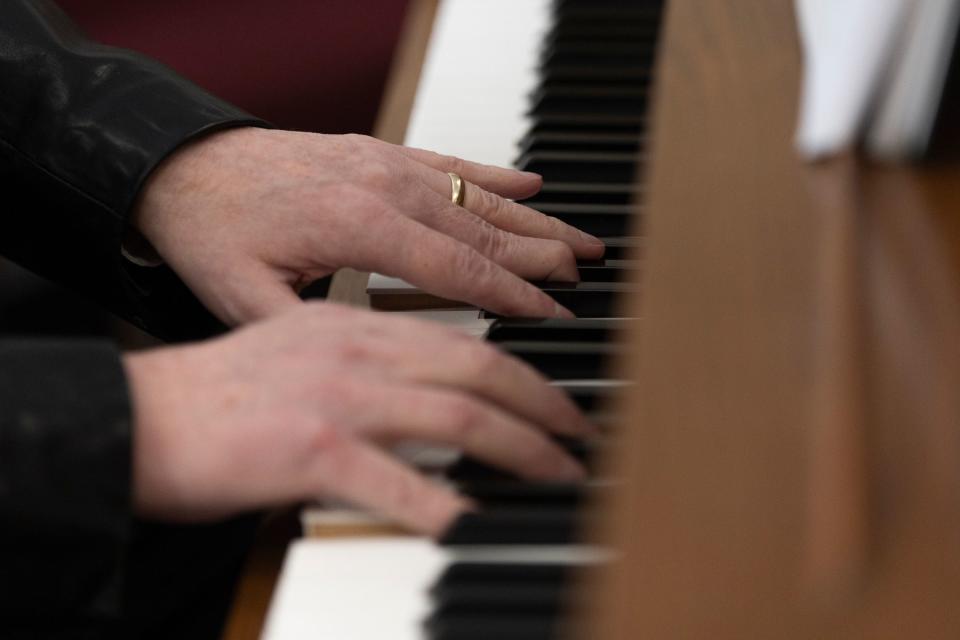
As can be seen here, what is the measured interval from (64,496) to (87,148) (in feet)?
1.39

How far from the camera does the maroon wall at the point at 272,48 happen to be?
1623 mm

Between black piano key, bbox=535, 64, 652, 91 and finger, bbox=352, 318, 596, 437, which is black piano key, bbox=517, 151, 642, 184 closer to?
black piano key, bbox=535, 64, 652, 91

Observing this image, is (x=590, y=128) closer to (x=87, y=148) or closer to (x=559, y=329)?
(x=559, y=329)

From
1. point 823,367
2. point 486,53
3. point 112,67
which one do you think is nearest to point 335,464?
point 823,367

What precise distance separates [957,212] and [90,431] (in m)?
0.51

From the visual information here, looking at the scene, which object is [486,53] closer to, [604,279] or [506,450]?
[604,279]

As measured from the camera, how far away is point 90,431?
26.1 inches

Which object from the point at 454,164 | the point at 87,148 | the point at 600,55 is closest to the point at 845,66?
the point at 454,164

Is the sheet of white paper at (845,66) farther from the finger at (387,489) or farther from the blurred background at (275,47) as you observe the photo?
the blurred background at (275,47)

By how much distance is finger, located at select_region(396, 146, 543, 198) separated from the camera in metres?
0.97

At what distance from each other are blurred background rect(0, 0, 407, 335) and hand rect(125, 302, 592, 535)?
0.95m

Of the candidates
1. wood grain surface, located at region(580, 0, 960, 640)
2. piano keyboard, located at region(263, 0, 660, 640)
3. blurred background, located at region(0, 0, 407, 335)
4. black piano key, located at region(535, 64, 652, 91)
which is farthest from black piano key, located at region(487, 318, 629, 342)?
blurred background, located at region(0, 0, 407, 335)

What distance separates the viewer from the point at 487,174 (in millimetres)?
983

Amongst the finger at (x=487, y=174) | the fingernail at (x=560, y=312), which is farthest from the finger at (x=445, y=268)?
A: the finger at (x=487, y=174)
